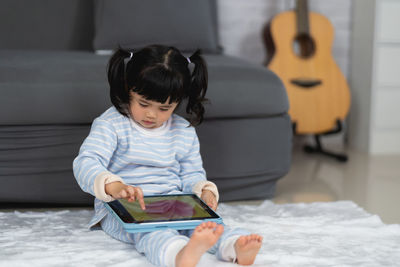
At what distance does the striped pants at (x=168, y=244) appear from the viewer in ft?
3.47

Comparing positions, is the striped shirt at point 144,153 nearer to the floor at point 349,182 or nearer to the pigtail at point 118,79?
the pigtail at point 118,79

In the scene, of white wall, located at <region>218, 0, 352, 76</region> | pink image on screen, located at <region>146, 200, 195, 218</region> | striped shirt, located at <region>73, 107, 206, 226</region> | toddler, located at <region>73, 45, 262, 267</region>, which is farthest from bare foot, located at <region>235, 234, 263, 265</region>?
white wall, located at <region>218, 0, 352, 76</region>

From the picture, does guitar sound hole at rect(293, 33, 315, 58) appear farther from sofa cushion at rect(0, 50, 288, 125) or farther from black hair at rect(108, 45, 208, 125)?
black hair at rect(108, 45, 208, 125)

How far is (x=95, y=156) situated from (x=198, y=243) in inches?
14.1

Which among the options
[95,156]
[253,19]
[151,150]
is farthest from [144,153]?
[253,19]

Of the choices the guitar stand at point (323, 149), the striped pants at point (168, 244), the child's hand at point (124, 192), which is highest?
the child's hand at point (124, 192)

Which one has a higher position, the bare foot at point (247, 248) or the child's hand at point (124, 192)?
the child's hand at point (124, 192)

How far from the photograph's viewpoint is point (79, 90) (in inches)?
59.5

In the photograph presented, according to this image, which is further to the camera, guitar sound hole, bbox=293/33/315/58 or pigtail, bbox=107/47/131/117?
guitar sound hole, bbox=293/33/315/58

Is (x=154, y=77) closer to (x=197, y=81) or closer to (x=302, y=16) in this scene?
(x=197, y=81)

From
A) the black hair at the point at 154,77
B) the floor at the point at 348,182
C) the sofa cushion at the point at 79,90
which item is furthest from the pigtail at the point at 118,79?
the floor at the point at 348,182

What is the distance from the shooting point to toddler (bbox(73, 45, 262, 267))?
3.62ft

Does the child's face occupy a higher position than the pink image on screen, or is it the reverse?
the child's face

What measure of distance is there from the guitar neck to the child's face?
4.30 ft
